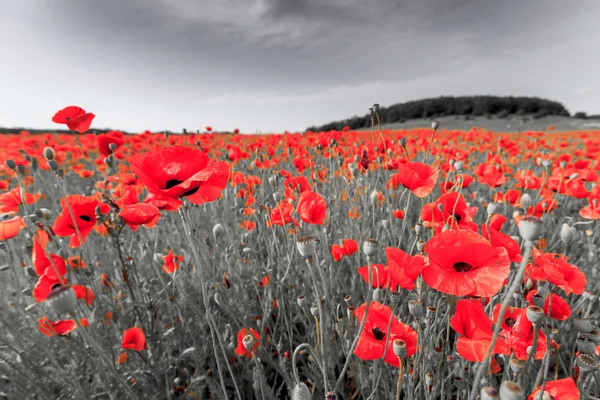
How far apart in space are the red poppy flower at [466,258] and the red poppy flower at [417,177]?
20.4 inches

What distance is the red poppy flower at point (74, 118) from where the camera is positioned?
1.38 metres

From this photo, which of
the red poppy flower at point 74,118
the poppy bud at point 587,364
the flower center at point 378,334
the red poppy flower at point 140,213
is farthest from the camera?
the red poppy flower at point 74,118

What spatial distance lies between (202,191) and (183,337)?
1.12 metres

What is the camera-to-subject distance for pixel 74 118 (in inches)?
55.5

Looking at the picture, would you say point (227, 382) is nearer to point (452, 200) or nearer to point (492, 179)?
point (452, 200)

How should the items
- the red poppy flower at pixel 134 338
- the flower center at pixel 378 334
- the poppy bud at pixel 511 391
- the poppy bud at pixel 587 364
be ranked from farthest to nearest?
the red poppy flower at pixel 134 338
the flower center at pixel 378 334
the poppy bud at pixel 587 364
the poppy bud at pixel 511 391

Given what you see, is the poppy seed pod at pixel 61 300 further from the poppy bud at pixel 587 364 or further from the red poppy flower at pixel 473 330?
the poppy bud at pixel 587 364

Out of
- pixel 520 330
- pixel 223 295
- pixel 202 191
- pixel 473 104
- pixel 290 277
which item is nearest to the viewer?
pixel 520 330

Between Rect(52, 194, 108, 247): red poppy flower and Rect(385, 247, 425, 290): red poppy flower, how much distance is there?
1.11 metres

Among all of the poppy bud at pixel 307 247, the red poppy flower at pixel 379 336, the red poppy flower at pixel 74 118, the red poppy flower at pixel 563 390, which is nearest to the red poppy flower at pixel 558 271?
the red poppy flower at pixel 563 390

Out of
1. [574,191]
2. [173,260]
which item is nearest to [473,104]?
[574,191]

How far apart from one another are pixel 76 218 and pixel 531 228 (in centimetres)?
153

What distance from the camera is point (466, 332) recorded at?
827mm

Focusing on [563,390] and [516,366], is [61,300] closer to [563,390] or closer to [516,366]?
[516,366]
